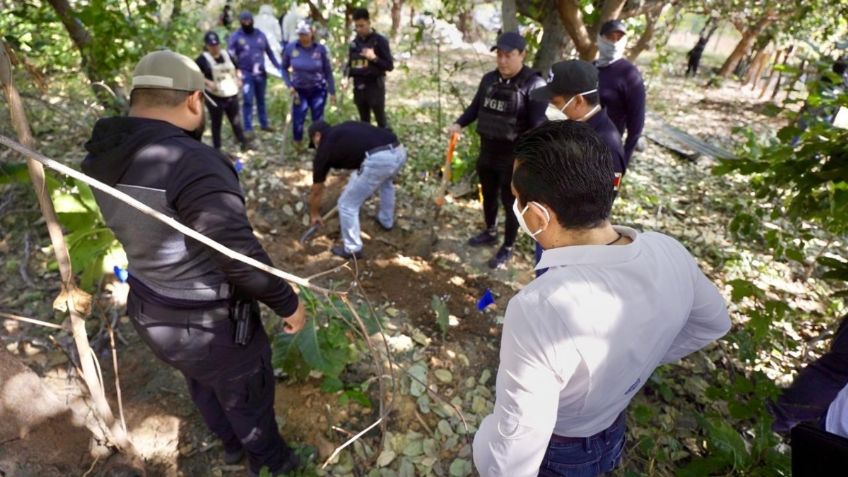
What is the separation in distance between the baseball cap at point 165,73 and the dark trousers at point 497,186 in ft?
8.66

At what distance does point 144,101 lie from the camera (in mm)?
1752

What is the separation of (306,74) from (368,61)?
0.85 m

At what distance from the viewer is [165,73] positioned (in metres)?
1.71

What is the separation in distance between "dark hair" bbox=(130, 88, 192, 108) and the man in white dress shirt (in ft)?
4.42

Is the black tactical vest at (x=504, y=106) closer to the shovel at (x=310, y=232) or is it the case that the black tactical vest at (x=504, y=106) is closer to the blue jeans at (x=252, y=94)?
the shovel at (x=310, y=232)

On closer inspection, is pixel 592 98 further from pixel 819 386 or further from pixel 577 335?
pixel 577 335

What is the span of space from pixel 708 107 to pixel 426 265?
1090 centimetres

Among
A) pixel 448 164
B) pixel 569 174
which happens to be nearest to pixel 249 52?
pixel 448 164

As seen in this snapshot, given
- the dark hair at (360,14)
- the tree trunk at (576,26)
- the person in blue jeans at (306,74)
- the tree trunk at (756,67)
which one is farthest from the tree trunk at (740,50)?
the person in blue jeans at (306,74)

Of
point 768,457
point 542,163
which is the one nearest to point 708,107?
point 768,457

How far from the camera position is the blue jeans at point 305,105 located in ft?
20.4

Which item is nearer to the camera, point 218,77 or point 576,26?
point 576,26

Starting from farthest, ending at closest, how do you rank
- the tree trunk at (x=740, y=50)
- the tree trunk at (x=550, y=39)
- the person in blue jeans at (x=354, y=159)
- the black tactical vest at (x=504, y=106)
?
1. the tree trunk at (x=740, y=50)
2. the tree trunk at (x=550, y=39)
3. the person in blue jeans at (x=354, y=159)
4. the black tactical vest at (x=504, y=106)

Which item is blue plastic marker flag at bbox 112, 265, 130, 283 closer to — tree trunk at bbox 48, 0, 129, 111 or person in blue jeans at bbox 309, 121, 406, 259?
person in blue jeans at bbox 309, 121, 406, 259
